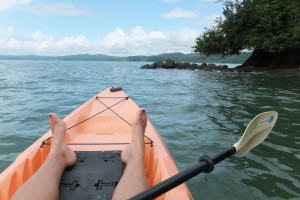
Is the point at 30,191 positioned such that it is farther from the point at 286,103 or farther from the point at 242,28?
the point at 242,28

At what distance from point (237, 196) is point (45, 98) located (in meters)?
10.6

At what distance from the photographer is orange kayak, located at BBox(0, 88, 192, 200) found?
3.04m

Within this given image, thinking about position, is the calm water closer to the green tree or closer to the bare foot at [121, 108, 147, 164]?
the bare foot at [121, 108, 147, 164]

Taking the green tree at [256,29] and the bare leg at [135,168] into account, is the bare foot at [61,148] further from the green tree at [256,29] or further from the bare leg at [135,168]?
the green tree at [256,29]

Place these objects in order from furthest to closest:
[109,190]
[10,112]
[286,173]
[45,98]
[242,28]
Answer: [242,28] < [45,98] < [10,112] < [286,173] < [109,190]

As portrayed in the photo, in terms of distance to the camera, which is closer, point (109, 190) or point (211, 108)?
point (109, 190)

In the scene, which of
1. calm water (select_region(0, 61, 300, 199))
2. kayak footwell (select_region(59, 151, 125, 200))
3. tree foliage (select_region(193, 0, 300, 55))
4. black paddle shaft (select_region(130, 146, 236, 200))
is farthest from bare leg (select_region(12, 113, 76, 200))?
tree foliage (select_region(193, 0, 300, 55))

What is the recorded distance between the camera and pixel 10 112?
9703mm

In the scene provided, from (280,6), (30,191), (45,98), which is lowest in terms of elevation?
(45,98)

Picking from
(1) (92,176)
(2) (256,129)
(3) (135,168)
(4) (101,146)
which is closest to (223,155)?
(3) (135,168)

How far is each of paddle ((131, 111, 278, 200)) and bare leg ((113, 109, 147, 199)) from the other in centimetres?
60

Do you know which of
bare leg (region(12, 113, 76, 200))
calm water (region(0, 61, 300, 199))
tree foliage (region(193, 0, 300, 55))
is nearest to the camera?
bare leg (region(12, 113, 76, 200))

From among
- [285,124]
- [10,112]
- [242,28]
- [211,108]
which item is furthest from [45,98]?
[242,28]

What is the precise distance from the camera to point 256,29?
28000 mm
